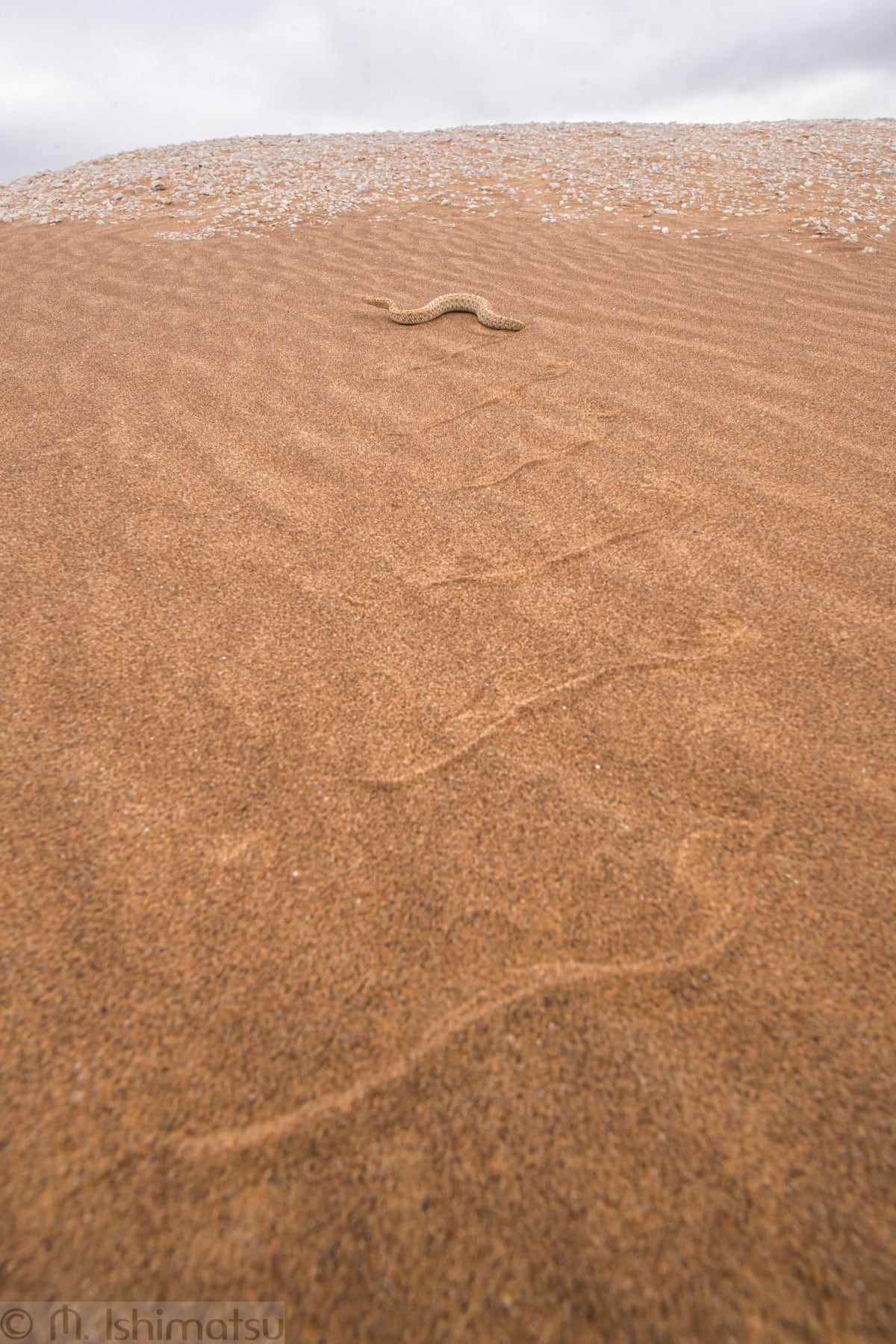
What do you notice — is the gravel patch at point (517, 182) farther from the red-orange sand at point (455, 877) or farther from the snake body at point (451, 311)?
the red-orange sand at point (455, 877)

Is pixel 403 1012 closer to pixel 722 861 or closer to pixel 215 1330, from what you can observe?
pixel 215 1330

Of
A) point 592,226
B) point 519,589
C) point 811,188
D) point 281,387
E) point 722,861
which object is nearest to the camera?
point 722,861

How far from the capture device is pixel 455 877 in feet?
3.90

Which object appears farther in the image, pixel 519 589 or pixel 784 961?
pixel 519 589

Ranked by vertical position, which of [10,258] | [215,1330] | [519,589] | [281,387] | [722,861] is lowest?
[215,1330]

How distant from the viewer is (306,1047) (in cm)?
97

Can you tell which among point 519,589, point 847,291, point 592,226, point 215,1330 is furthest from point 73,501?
point 592,226

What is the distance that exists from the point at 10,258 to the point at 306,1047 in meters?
7.44

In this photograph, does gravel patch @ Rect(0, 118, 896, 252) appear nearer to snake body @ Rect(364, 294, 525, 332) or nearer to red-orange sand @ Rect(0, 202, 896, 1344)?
snake body @ Rect(364, 294, 525, 332)
